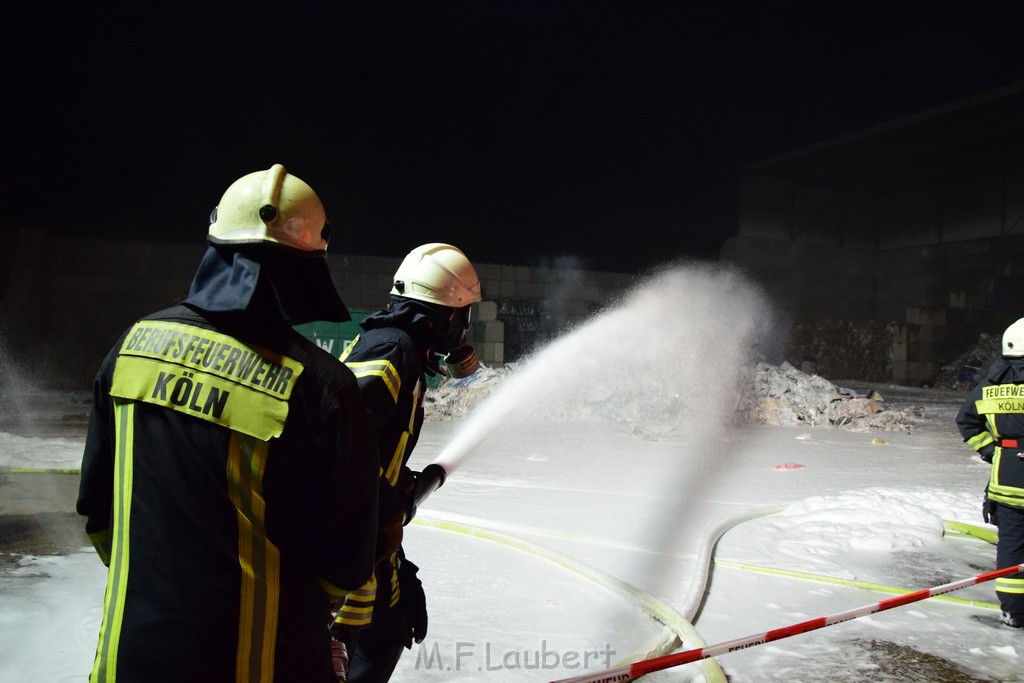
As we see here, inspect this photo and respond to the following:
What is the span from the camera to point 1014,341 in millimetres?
4109

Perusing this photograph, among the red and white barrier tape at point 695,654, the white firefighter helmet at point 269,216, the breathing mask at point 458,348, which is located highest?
the white firefighter helmet at point 269,216

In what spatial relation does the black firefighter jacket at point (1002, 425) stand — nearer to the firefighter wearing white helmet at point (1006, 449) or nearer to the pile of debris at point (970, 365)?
the firefighter wearing white helmet at point (1006, 449)

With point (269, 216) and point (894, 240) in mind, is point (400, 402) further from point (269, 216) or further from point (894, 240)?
point (894, 240)

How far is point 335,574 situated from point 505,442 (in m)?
8.26

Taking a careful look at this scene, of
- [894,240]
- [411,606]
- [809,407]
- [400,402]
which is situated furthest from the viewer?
[894,240]

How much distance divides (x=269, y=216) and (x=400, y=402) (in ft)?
3.06

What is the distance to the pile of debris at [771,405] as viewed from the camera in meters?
12.3

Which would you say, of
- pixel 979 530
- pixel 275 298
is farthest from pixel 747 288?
pixel 275 298

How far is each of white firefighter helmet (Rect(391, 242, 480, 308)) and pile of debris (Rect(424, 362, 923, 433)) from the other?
909 cm

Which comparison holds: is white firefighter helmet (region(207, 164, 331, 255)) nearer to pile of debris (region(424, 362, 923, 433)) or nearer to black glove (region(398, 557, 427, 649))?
black glove (region(398, 557, 427, 649))

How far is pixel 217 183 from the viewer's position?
56.1 ft

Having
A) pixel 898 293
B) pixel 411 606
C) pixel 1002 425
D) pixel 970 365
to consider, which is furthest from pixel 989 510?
pixel 898 293

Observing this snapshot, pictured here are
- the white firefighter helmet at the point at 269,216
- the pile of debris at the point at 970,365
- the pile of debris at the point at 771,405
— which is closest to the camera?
the white firefighter helmet at the point at 269,216

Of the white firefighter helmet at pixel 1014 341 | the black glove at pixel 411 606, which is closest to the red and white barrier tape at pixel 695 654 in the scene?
the black glove at pixel 411 606
